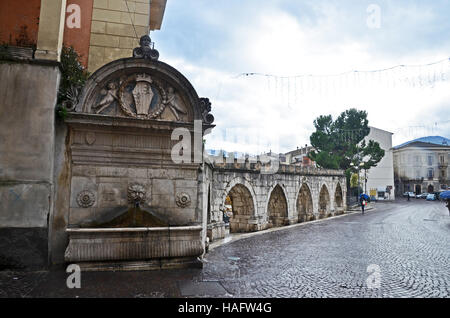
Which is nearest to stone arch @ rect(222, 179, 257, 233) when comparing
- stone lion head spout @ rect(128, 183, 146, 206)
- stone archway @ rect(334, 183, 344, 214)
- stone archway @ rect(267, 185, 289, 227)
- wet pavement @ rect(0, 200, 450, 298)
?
stone archway @ rect(267, 185, 289, 227)

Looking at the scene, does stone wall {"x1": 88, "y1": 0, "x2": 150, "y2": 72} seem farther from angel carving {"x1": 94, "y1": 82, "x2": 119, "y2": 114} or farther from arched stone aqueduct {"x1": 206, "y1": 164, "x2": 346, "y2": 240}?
arched stone aqueduct {"x1": 206, "y1": 164, "x2": 346, "y2": 240}

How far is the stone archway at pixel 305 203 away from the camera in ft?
67.9

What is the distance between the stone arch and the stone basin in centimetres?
924

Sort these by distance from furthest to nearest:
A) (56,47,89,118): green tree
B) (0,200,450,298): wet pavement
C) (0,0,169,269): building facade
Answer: (56,47,89,118): green tree, (0,0,169,269): building facade, (0,200,450,298): wet pavement

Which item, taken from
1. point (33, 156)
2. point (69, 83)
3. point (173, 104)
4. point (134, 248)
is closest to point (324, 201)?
point (173, 104)

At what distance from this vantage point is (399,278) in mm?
5387

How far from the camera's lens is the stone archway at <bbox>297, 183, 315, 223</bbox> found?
20703 millimetres

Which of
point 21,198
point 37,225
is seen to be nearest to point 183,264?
point 37,225

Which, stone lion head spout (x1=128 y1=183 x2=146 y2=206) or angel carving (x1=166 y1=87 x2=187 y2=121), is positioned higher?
angel carving (x1=166 y1=87 x2=187 y2=121)

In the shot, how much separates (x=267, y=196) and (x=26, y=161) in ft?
40.8

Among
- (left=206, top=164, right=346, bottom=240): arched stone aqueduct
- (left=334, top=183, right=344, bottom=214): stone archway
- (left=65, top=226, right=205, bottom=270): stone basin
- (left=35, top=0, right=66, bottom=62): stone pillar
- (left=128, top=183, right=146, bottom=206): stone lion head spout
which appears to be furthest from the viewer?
(left=334, top=183, right=344, bottom=214): stone archway

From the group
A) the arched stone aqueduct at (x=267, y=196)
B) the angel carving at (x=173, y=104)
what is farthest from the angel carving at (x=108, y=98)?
the arched stone aqueduct at (x=267, y=196)

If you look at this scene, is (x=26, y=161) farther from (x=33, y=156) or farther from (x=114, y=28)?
(x=114, y=28)
